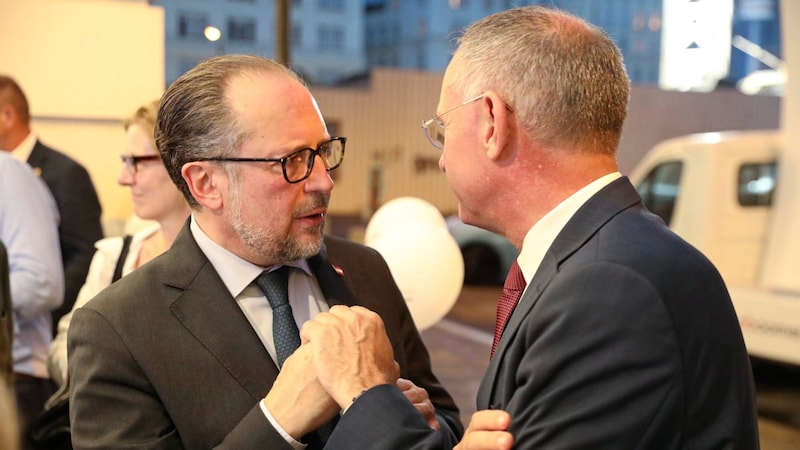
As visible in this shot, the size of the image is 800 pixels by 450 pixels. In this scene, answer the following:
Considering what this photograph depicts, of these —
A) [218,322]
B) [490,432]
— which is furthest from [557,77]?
[218,322]

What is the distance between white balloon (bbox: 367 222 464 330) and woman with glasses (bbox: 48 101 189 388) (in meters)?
1.14

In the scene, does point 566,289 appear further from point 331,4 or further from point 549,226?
point 331,4

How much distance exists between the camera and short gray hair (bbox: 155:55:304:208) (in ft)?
6.35

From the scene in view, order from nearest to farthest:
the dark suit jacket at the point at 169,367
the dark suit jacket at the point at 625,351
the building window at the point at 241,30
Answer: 1. the dark suit jacket at the point at 625,351
2. the dark suit jacket at the point at 169,367
3. the building window at the point at 241,30

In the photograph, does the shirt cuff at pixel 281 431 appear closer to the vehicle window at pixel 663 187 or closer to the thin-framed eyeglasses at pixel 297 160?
the thin-framed eyeglasses at pixel 297 160

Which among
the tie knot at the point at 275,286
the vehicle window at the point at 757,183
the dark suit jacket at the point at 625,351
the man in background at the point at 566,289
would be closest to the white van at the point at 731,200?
the vehicle window at the point at 757,183

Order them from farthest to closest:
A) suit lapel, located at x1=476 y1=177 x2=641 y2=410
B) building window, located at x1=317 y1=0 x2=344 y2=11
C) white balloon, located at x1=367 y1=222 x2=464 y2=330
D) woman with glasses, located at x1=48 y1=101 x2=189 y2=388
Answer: building window, located at x1=317 y1=0 x2=344 y2=11
white balloon, located at x1=367 y1=222 x2=464 y2=330
woman with glasses, located at x1=48 y1=101 x2=189 y2=388
suit lapel, located at x1=476 y1=177 x2=641 y2=410

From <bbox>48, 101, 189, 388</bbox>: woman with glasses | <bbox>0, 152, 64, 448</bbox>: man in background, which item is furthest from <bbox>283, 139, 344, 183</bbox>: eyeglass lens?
<bbox>0, 152, 64, 448</bbox>: man in background

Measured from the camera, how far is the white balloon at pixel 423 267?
→ 398 centimetres

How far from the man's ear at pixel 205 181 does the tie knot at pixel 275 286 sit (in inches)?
7.3

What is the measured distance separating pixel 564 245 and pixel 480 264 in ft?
37.1

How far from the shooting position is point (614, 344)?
1.30 meters

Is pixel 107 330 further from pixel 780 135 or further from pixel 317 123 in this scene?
pixel 780 135

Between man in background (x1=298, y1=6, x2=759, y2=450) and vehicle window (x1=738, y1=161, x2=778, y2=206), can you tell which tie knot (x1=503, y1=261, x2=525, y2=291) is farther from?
vehicle window (x1=738, y1=161, x2=778, y2=206)
